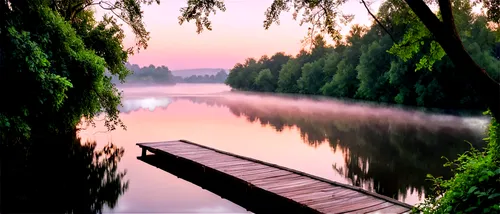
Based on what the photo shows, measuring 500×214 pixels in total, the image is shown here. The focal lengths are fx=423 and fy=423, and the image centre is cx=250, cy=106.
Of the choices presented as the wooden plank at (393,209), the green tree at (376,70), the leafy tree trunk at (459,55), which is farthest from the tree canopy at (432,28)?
the green tree at (376,70)

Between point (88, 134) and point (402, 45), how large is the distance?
2463 cm

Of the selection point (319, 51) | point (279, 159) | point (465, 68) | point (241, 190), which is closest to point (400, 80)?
point (279, 159)

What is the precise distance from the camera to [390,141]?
28.6 metres

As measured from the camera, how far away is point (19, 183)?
14.8 metres

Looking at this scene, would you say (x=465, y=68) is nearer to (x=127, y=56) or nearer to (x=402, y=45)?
(x=402, y=45)

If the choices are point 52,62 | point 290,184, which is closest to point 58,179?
point 52,62

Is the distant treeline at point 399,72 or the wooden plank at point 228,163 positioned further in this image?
the distant treeline at point 399,72

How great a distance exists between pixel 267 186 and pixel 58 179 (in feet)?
28.7

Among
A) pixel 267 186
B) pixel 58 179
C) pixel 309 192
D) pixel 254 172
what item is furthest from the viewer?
pixel 58 179

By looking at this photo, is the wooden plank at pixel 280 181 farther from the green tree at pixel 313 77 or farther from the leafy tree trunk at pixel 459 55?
the green tree at pixel 313 77

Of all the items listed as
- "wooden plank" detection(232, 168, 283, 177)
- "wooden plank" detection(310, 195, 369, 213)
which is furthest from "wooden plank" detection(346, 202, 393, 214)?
"wooden plank" detection(232, 168, 283, 177)

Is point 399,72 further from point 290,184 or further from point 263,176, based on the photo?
point 290,184

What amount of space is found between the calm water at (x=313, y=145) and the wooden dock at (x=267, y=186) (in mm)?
655

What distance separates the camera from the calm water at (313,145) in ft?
49.3
